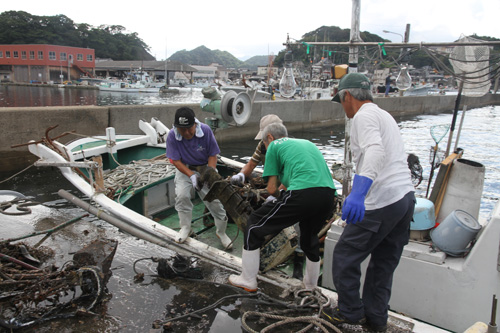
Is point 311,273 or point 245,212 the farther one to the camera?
point 245,212

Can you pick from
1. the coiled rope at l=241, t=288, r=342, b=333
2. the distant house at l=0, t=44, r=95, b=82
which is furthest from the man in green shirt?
the distant house at l=0, t=44, r=95, b=82

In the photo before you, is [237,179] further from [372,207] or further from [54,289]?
[54,289]

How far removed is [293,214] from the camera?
9.13 ft

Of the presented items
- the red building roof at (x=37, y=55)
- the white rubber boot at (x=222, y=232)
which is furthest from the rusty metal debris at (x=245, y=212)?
the red building roof at (x=37, y=55)

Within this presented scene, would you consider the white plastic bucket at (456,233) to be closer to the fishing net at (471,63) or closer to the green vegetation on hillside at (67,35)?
the fishing net at (471,63)

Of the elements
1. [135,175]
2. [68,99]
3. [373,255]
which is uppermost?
[68,99]

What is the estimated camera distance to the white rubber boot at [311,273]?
3137 mm

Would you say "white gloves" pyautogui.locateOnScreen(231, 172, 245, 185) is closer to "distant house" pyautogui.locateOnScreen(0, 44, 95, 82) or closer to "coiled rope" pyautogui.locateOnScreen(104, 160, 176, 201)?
"coiled rope" pyautogui.locateOnScreen(104, 160, 176, 201)

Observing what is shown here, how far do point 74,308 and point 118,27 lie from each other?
120919 mm

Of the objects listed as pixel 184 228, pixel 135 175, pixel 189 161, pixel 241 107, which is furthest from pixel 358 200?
pixel 241 107

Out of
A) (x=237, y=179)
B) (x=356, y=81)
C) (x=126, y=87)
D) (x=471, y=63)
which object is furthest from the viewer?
(x=126, y=87)

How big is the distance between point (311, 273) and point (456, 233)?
Result: 4.29ft

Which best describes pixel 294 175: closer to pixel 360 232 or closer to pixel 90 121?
pixel 360 232

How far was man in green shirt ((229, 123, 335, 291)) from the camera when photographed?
2.78 meters
